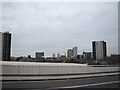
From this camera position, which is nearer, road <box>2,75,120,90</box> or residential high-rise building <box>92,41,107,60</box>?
road <box>2,75,120,90</box>

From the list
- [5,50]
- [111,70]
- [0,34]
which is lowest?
[111,70]

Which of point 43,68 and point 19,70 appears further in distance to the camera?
point 43,68

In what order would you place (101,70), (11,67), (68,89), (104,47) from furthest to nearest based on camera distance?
(104,47) → (101,70) → (11,67) → (68,89)

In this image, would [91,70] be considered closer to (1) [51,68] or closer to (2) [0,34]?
(1) [51,68]

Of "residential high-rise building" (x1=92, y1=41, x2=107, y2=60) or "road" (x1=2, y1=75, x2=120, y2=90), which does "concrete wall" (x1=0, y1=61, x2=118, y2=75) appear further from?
"residential high-rise building" (x1=92, y1=41, x2=107, y2=60)

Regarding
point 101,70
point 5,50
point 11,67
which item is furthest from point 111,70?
point 5,50

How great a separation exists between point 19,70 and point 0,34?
14.2 metres

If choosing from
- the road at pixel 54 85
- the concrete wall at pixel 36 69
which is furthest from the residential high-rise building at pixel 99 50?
the road at pixel 54 85

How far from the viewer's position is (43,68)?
2317 centimetres

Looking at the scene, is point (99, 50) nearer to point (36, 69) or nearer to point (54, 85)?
point (36, 69)

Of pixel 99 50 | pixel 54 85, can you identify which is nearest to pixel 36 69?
pixel 54 85

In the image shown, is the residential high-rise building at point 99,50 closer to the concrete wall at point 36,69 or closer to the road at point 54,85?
the concrete wall at point 36,69

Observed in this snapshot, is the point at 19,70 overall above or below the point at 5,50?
below

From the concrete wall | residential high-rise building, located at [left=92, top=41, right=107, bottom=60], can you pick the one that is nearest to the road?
the concrete wall
